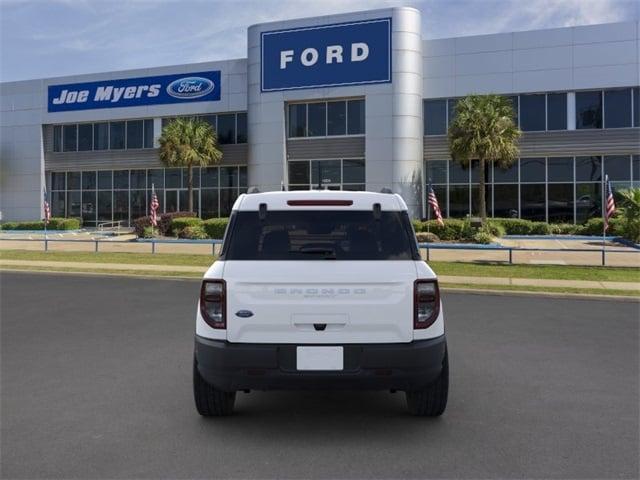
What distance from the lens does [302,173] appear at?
32.8 meters

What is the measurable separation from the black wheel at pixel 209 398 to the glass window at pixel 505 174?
28.7 metres

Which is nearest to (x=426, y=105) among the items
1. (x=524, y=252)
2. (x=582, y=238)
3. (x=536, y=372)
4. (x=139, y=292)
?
(x=582, y=238)

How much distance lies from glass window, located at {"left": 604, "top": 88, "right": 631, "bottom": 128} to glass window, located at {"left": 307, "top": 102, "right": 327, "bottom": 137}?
1457cm

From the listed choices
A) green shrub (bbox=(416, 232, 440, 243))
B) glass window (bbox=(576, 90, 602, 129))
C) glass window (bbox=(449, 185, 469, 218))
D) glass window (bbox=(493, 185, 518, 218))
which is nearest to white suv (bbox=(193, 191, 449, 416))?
green shrub (bbox=(416, 232, 440, 243))

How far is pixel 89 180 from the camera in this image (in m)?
40.1

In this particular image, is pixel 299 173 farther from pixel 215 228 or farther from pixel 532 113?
pixel 532 113

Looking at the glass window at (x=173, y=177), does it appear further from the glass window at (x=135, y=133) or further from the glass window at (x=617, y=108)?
the glass window at (x=617, y=108)

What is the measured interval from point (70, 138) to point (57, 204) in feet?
15.6

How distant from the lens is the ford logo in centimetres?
3572

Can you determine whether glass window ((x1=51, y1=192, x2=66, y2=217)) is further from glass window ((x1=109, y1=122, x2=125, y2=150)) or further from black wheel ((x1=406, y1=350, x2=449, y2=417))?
black wheel ((x1=406, y1=350, x2=449, y2=417))

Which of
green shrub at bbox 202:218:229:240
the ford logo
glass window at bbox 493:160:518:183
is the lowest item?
green shrub at bbox 202:218:229:240

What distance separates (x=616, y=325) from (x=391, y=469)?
21.9 ft

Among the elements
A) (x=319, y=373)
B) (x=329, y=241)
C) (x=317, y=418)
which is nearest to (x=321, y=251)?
(x=329, y=241)

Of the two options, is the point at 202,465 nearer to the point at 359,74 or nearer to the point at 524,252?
the point at 524,252
